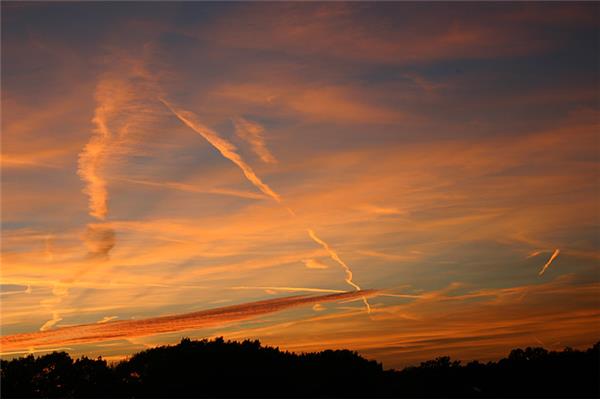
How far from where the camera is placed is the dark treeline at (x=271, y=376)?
6281 cm

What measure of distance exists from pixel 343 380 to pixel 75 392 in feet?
78.1

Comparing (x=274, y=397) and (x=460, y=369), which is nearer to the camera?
(x=274, y=397)

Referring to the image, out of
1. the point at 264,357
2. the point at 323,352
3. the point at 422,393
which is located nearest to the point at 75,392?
the point at 264,357

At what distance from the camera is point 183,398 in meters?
60.6

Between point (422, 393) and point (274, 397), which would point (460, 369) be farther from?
point (274, 397)

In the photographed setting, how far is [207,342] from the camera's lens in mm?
68562

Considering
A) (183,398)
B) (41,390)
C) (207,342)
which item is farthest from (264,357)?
(41,390)

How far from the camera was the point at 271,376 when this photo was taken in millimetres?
66188

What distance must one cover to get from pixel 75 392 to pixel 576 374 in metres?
43.8

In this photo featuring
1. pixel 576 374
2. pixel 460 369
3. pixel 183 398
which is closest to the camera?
pixel 183 398

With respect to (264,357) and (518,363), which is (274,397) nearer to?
(264,357)

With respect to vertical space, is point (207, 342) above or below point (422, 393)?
above

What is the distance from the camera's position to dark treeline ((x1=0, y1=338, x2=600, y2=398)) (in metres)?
62.8

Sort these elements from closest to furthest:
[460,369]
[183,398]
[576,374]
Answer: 1. [183,398]
2. [576,374]
3. [460,369]
